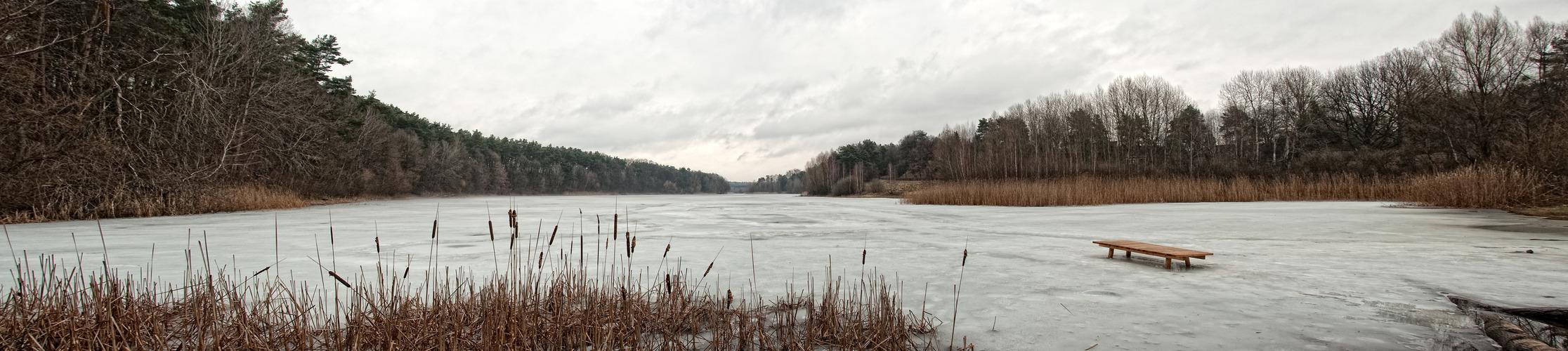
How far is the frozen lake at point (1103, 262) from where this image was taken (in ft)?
7.84

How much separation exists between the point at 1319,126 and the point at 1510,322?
36.1m

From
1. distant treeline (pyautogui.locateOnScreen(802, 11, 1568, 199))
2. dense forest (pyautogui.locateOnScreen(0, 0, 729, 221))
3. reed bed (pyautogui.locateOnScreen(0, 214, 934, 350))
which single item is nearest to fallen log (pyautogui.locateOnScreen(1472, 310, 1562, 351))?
reed bed (pyautogui.locateOnScreen(0, 214, 934, 350))

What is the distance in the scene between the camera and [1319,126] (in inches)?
1176

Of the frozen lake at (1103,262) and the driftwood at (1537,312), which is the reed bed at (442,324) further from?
the driftwood at (1537,312)

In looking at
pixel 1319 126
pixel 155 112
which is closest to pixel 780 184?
pixel 1319 126

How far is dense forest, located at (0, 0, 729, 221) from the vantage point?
27.6 ft

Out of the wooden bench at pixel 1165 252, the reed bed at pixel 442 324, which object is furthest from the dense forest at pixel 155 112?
the wooden bench at pixel 1165 252

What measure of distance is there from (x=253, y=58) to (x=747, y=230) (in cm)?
1442

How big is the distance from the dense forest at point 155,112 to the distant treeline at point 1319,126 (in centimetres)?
1702

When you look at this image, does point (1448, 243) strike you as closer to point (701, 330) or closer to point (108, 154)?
point (701, 330)

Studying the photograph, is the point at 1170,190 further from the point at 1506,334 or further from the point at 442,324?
the point at 442,324

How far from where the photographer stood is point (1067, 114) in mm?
31047

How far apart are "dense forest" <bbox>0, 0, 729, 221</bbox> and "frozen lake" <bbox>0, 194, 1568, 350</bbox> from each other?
3.41ft

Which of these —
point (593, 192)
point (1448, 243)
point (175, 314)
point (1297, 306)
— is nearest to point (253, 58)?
point (175, 314)
